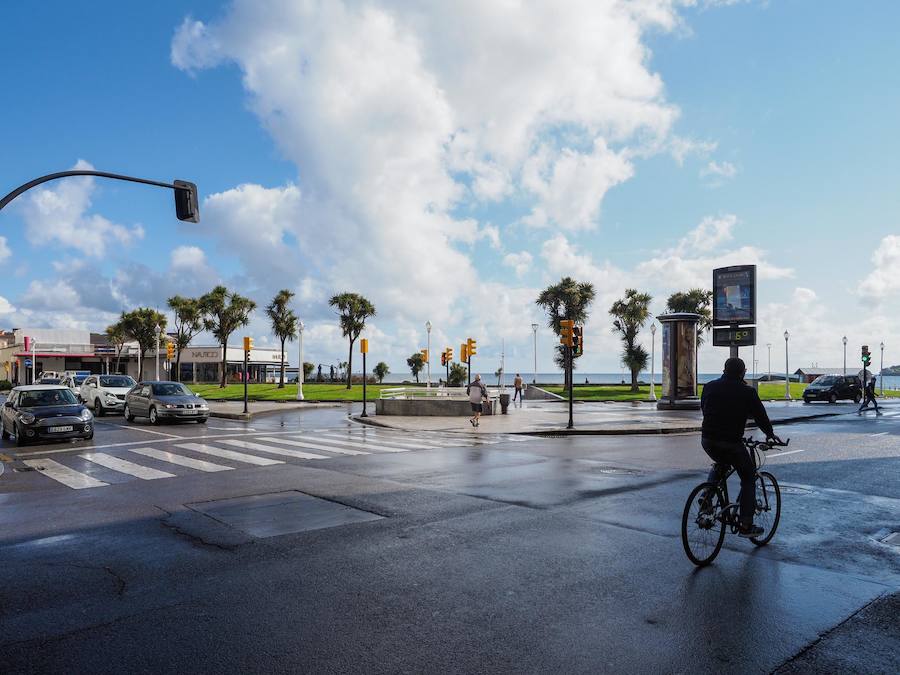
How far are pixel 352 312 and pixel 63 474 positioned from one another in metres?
43.5

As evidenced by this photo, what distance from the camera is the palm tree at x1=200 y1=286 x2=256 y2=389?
2234 inches

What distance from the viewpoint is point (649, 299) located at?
5619 centimetres

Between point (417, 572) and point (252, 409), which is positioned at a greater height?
point (417, 572)

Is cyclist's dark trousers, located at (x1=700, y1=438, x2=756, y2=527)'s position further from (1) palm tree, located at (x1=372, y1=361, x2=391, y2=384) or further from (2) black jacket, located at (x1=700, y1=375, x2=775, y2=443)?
(1) palm tree, located at (x1=372, y1=361, x2=391, y2=384)

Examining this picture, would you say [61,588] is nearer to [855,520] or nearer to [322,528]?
[322,528]

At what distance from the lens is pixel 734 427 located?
19.3 ft

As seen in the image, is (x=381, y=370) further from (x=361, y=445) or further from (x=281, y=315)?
(x=361, y=445)

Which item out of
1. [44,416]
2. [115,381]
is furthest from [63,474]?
[115,381]

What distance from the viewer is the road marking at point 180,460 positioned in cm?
1205

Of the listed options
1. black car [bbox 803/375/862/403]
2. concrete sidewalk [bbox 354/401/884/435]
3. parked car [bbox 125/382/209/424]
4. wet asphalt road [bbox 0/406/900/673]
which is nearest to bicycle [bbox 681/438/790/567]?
wet asphalt road [bbox 0/406/900/673]

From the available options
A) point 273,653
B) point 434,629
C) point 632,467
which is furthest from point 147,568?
point 632,467

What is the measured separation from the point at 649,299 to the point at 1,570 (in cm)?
5578

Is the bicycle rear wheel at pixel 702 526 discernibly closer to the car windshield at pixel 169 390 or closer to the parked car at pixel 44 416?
the parked car at pixel 44 416

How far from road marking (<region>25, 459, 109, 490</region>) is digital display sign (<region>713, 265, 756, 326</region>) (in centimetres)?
2493
